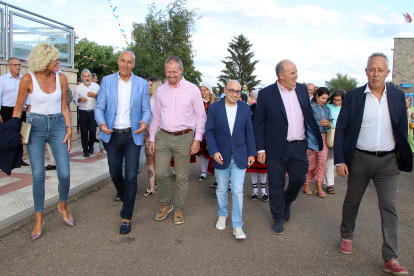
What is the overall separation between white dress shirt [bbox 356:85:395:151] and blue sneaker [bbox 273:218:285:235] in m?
1.41

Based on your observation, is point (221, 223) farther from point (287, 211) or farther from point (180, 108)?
point (180, 108)

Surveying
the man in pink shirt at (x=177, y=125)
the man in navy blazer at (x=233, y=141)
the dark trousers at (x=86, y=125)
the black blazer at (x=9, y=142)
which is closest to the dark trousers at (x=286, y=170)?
the man in navy blazer at (x=233, y=141)

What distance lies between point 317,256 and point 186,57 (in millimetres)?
42004

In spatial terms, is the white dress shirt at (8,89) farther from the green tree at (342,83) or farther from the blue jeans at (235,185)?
the green tree at (342,83)

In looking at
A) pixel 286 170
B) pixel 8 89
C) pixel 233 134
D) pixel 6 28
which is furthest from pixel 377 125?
pixel 6 28

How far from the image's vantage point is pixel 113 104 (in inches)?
166

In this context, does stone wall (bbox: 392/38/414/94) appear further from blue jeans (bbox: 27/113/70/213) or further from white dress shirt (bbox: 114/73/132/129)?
blue jeans (bbox: 27/113/70/213)

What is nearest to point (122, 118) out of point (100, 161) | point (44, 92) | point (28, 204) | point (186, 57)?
point (44, 92)

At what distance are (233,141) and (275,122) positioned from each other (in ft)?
1.85

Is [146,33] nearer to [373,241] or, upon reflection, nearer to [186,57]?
[186,57]

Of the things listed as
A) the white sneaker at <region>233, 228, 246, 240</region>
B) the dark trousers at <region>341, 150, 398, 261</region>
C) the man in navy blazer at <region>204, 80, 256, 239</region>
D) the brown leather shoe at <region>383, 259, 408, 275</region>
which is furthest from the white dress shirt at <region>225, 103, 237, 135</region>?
the brown leather shoe at <region>383, 259, 408, 275</region>

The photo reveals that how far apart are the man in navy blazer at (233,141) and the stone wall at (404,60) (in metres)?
60.5

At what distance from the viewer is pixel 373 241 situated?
13.0ft

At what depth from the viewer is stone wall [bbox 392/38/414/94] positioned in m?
55.7
